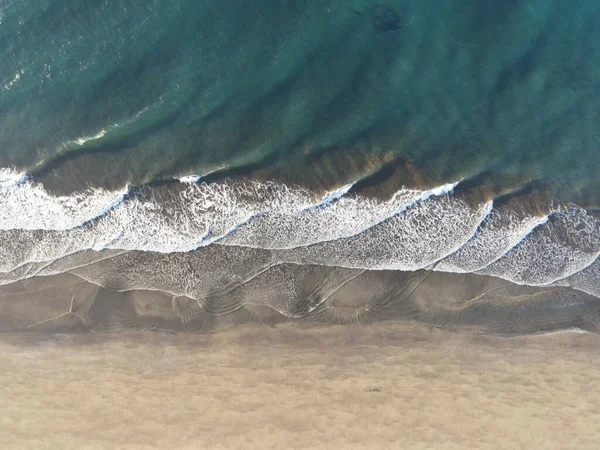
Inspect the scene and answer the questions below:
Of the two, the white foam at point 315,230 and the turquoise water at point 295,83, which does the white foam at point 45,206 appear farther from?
the turquoise water at point 295,83

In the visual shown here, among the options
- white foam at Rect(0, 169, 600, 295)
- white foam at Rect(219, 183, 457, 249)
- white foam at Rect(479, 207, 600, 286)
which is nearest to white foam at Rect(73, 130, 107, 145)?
white foam at Rect(0, 169, 600, 295)

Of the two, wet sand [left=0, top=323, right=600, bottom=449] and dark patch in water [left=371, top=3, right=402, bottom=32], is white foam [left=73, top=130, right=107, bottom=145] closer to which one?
wet sand [left=0, top=323, right=600, bottom=449]

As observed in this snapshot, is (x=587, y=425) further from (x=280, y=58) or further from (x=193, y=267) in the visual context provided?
(x=280, y=58)

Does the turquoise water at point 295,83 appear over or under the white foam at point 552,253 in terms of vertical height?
over

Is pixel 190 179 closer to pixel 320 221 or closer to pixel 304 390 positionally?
pixel 320 221

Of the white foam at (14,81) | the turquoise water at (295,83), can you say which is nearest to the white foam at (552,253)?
the turquoise water at (295,83)

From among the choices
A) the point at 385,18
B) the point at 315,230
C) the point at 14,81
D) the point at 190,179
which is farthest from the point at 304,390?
the point at 14,81
